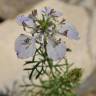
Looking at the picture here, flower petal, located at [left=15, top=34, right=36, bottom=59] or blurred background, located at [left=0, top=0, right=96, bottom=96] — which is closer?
flower petal, located at [left=15, top=34, right=36, bottom=59]

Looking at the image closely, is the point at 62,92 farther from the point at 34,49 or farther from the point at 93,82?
the point at 93,82

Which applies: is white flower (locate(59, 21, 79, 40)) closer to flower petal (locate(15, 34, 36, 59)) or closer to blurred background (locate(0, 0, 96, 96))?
flower petal (locate(15, 34, 36, 59))

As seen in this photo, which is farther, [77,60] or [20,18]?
[77,60]

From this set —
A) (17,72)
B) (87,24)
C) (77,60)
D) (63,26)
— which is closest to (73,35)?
(63,26)

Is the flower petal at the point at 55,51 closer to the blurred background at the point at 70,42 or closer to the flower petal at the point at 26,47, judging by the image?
the flower petal at the point at 26,47

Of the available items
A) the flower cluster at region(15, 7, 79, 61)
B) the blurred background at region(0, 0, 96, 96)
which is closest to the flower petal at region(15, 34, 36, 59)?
the flower cluster at region(15, 7, 79, 61)

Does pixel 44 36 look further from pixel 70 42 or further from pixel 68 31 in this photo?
pixel 70 42

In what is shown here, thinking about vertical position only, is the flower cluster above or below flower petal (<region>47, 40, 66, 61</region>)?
above
